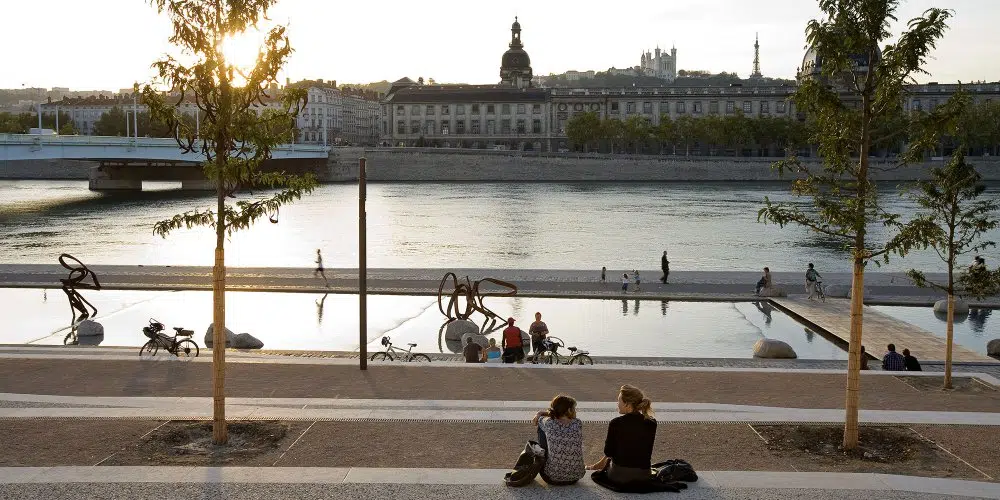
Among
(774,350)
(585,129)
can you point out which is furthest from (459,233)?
(585,129)

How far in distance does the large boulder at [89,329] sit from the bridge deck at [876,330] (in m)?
17.8

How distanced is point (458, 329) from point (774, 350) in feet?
25.6

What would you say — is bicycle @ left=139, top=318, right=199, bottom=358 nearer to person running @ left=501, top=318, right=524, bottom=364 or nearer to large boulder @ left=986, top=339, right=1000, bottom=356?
person running @ left=501, top=318, right=524, bottom=364

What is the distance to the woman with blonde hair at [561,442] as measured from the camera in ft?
33.8

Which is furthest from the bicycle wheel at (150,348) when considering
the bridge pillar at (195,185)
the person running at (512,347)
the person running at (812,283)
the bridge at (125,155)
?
the bridge pillar at (195,185)

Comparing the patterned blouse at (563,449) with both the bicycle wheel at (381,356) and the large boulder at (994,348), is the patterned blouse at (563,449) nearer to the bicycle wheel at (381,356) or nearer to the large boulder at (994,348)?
the bicycle wheel at (381,356)

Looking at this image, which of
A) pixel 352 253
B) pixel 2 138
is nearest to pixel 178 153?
pixel 2 138

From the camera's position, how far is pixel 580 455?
10547 millimetres

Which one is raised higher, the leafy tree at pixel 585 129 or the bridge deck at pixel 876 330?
the leafy tree at pixel 585 129

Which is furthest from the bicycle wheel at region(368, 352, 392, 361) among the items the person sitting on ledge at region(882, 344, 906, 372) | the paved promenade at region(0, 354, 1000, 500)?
the person sitting on ledge at region(882, 344, 906, 372)

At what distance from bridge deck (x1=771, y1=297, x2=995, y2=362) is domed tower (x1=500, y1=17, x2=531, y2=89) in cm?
15516

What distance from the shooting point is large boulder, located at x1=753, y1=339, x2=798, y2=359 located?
70.8 ft

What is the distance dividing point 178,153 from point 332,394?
7532 centimetres

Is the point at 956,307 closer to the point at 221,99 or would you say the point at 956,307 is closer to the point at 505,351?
the point at 505,351
